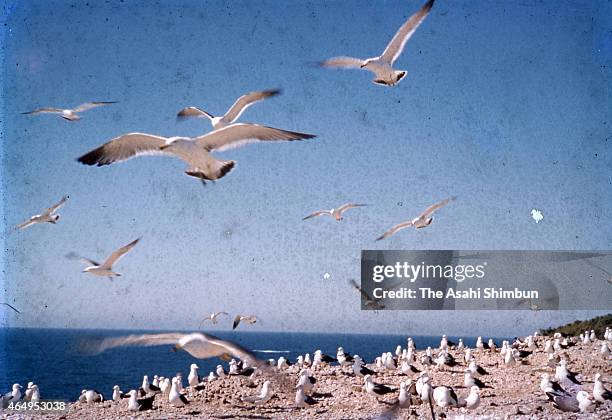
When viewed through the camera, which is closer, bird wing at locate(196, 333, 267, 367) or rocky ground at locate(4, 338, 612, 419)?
bird wing at locate(196, 333, 267, 367)

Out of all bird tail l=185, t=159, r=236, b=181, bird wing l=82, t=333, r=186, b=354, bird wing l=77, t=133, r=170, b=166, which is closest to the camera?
bird wing l=82, t=333, r=186, b=354

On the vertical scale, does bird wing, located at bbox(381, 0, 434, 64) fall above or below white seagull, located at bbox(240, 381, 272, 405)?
above

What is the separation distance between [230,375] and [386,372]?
1.32 m

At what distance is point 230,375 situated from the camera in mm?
5836

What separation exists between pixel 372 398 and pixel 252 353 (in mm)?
1113

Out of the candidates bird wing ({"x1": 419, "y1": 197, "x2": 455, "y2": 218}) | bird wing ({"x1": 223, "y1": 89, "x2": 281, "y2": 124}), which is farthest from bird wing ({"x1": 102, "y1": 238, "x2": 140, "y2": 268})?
bird wing ({"x1": 419, "y1": 197, "x2": 455, "y2": 218})

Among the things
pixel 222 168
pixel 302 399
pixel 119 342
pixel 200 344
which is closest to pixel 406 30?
pixel 222 168

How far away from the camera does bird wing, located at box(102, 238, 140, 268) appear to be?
16.5ft

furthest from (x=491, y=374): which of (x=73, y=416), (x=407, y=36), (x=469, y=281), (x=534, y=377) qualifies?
(x=73, y=416)

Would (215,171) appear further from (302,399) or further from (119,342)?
(302,399)

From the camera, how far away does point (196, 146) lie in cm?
475

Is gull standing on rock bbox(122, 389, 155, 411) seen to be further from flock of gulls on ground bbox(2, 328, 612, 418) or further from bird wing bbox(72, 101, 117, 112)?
bird wing bbox(72, 101, 117, 112)

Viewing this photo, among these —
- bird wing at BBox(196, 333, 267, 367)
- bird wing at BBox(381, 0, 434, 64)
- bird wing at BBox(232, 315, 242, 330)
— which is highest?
bird wing at BBox(381, 0, 434, 64)

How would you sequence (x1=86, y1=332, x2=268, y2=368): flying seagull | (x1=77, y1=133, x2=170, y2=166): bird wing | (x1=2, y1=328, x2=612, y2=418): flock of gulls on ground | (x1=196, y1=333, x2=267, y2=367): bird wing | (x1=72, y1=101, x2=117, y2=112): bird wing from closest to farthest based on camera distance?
(x1=86, y1=332, x2=268, y2=368): flying seagull, (x1=196, y1=333, x2=267, y2=367): bird wing, (x1=2, y1=328, x2=612, y2=418): flock of gulls on ground, (x1=77, y1=133, x2=170, y2=166): bird wing, (x1=72, y1=101, x2=117, y2=112): bird wing
